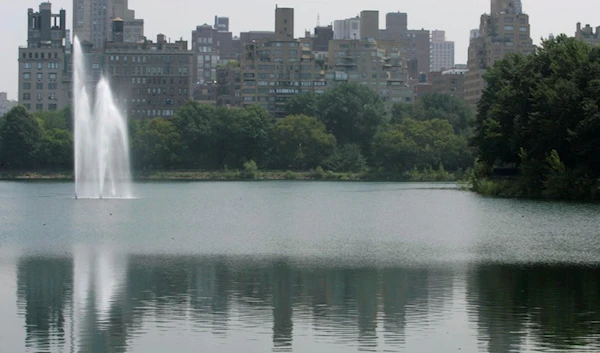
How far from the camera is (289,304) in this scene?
1254 inches

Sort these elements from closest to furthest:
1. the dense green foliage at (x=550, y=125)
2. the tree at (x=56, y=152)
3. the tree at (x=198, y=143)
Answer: the dense green foliage at (x=550, y=125)
the tree at (x=56, y=152)
the tree at (x=198, y=143)

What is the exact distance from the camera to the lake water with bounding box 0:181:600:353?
2714 centimetres

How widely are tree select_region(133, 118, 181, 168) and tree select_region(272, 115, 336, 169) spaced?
1480 cm

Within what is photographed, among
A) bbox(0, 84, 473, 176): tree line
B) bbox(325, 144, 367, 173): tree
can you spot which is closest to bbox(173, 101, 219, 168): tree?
bbox(0, 84, 473, 176): tree line

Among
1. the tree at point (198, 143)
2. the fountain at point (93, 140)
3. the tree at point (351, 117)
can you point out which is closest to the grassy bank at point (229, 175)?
the tree at point (198, 143)

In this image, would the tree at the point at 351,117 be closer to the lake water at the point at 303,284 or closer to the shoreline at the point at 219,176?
the shoreline at the point at 219,176

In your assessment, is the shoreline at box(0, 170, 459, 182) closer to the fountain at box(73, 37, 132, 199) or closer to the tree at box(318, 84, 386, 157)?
the tree at box(318, 84, 386, 157)

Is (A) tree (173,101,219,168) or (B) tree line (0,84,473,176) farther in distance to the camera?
(A) tree (173,101,219,168)

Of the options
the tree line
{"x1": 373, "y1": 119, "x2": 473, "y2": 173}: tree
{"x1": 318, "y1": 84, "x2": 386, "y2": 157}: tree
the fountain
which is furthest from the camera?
{"x1": 318, "y1": 84, "x2": 386, "y2": 157}: tree

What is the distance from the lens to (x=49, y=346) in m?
26.2

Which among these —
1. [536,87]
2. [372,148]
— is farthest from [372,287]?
[372,148]

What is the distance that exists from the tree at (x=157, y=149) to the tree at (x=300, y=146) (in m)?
14.8

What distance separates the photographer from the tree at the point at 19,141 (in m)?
173

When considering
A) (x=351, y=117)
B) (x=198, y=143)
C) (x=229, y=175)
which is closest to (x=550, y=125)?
(x=229, y=175)
